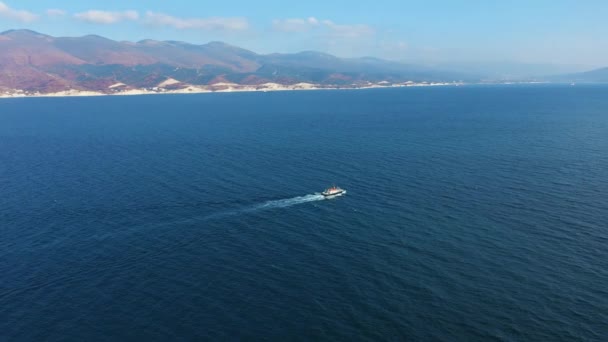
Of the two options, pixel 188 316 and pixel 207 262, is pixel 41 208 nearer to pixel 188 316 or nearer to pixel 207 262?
pixel 207 262

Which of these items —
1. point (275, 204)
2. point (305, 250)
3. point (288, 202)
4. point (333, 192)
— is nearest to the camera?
point (305, 250)

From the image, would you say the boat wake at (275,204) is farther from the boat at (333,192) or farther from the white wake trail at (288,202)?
the boat at (333,192)

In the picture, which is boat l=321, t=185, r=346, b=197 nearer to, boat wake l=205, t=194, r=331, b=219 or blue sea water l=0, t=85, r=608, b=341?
boat wake l=205, t=194, r=331, b=219

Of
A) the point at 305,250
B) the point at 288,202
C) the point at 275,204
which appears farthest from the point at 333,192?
the point at 305,250

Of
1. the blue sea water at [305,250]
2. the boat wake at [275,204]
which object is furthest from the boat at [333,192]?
the blue sea water at [305,250]

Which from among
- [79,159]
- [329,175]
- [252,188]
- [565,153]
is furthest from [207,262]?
[565,153]

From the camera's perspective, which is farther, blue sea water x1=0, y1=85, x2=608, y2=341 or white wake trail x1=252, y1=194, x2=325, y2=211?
white wake trail x1=252, y1=194, x2=325, y2=211

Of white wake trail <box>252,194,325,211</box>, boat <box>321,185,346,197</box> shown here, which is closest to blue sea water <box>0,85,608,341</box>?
white wake trail <box>252,194,325,211</box>

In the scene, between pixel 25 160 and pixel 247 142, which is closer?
pixel 25 160

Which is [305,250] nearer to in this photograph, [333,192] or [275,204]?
[275,204]
